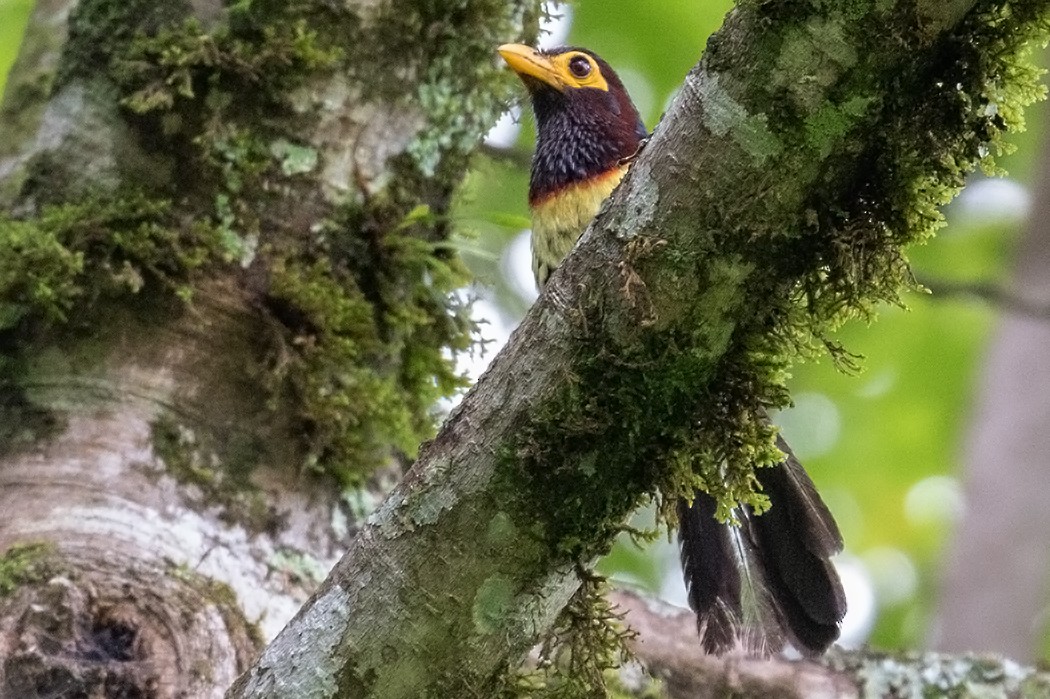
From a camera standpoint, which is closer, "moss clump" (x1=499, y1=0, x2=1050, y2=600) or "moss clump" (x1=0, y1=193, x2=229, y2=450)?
"moss clump" (x1=499, y1=0, x2=1050, y2=600)

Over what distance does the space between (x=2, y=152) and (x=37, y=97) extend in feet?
0.55

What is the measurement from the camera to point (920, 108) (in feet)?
5.16

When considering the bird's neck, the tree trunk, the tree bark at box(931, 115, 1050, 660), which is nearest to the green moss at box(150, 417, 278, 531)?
the tree trunk

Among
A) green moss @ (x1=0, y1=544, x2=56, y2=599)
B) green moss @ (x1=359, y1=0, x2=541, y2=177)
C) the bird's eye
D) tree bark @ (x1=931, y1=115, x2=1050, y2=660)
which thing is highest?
tree bark @ (x1=931, y1=115, x2=1050, y2=660)

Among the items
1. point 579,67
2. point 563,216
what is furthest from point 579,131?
point 563,216

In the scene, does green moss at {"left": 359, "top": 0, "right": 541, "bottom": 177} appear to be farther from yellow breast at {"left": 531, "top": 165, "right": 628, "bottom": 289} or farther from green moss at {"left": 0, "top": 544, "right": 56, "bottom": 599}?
green moss at {"left": 0, "top": 544, "right": 56, "bottom": 599}

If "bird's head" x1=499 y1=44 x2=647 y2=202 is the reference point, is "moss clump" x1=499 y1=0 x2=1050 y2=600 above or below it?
below

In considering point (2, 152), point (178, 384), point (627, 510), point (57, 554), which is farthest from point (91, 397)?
point (627, 510)

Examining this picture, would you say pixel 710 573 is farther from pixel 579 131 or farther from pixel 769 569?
pixel 579 131

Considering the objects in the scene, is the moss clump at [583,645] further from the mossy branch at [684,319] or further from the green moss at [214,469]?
the green moss at [214,469]

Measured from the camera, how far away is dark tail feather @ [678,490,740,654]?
95.7 inches

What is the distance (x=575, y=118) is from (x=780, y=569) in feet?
5.89

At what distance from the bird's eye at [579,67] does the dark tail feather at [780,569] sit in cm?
175

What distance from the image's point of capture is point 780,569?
7.94 ft
